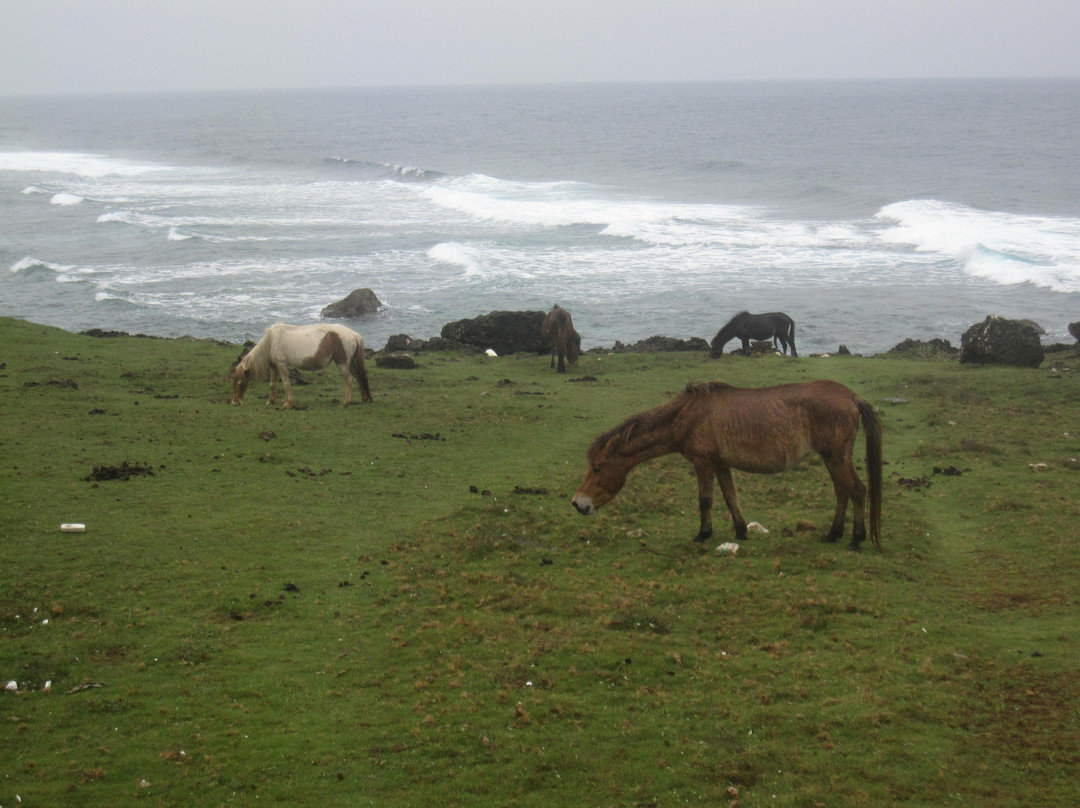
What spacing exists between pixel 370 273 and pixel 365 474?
31.1 meters

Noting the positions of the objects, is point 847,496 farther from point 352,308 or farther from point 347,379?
point 352,308

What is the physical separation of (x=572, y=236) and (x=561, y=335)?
113 ft

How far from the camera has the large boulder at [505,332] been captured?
26.0 metres

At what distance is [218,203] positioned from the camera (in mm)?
68375

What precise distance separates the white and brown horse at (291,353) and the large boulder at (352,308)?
16.8 metres

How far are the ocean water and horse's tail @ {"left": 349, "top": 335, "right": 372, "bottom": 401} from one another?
14.0m

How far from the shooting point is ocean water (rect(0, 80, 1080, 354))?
36375mm

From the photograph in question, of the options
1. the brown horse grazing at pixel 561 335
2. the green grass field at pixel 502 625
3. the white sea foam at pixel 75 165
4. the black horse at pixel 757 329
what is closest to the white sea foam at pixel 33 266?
the brown horse grazing at pixel 561 335

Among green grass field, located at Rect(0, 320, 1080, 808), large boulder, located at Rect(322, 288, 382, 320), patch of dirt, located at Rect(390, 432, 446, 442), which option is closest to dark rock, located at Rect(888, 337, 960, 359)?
green grass field, located at Rect(0, 320, 1080, 808)

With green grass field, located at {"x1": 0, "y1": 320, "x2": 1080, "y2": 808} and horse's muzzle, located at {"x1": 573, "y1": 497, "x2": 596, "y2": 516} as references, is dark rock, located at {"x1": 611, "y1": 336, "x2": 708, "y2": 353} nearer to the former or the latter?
green grass field, located at {"x1": 0, "y1": 320, "x2": 1080, "y2": 808}

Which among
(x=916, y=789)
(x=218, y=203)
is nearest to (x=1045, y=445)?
(x=916, y=789)

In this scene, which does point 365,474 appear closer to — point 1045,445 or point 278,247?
point 1045,445

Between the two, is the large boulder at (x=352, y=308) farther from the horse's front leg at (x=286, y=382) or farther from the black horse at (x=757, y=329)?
the horse's front leg at (x=286, y=382)

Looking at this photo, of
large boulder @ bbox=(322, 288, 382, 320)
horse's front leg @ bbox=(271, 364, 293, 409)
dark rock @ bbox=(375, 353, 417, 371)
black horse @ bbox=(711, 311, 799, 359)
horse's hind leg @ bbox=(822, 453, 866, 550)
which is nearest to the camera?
horse's hind leg @ bbox=(822, 453, 866, 550)
